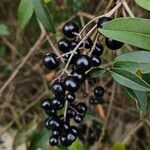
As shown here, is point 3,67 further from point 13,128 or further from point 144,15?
point 144,15

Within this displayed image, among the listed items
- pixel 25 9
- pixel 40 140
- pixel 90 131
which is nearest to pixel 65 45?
pixel 25 9

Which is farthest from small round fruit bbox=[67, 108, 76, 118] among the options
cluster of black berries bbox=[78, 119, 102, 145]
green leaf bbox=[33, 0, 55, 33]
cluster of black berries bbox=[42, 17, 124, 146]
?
cluster of black berries bbox=[78, 119, 102, 145]

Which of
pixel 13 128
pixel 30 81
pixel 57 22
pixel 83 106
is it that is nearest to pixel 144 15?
pixel 57 22

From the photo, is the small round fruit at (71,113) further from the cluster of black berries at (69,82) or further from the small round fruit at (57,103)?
the small round fruit at (57,103)

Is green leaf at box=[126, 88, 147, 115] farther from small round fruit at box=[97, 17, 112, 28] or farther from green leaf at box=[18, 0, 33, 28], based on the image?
green leaf at box=[18, 0, 33, 28]

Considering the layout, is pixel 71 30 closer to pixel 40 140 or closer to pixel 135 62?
pixel 135 62

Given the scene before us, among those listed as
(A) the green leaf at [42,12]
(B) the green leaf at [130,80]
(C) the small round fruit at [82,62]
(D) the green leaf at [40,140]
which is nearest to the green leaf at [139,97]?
(B) the green leaf at [130,80]
